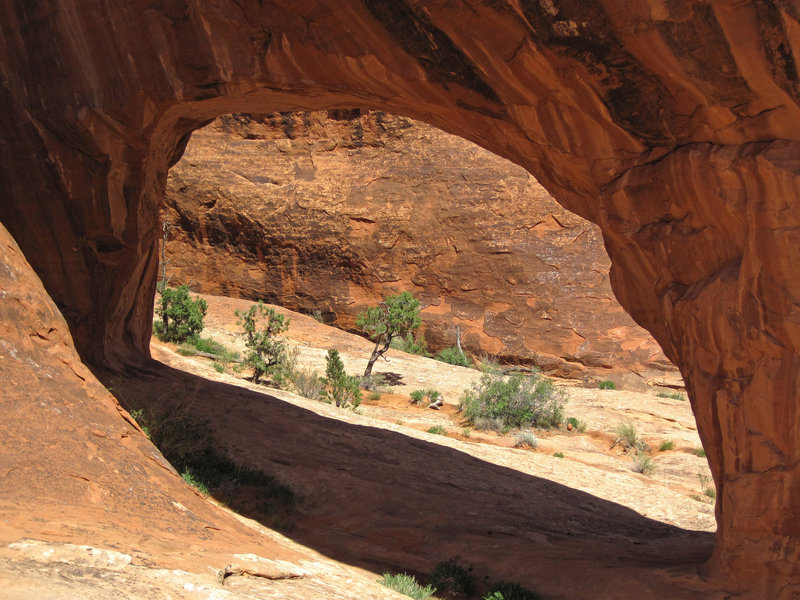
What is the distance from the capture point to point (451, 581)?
5852 mm

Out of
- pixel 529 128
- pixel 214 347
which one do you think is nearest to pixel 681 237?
pixel 529 128

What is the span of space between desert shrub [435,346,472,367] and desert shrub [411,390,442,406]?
14.4 feet

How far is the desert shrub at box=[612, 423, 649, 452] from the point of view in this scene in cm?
1317

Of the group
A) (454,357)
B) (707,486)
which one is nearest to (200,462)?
(707,486)

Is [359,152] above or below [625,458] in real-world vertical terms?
above

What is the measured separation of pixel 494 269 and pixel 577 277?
233 cm

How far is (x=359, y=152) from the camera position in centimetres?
2467

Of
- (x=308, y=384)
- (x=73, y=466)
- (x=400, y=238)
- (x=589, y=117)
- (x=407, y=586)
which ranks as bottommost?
(x=407, y=586)

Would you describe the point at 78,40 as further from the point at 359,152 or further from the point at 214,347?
the point at 359,152

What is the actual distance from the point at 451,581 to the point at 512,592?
0.49 meters

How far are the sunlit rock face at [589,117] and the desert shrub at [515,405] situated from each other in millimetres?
7475

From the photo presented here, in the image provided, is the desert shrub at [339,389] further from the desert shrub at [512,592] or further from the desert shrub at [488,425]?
the desert shrub at [512,592]

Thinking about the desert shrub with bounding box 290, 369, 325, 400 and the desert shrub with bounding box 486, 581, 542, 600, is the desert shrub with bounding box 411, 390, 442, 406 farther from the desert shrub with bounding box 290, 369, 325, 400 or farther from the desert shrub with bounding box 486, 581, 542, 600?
the desert shrub with bounding box 486, 581, 542, 600

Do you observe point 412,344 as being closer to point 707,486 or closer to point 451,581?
point 707,486
